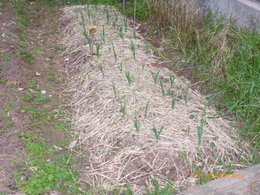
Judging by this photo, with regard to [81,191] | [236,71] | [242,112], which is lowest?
[81,191]

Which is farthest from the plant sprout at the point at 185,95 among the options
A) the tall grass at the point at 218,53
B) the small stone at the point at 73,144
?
the small stone at the point at 73,144

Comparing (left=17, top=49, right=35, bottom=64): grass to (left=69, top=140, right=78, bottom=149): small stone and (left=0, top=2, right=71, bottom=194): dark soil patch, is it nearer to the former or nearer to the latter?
(left=0, top=2, right=71, bottom=194): dark soil patch

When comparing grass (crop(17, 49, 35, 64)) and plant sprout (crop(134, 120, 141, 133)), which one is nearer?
plant sprout (crop(134, 120, 141, 133))

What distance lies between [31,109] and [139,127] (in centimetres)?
115

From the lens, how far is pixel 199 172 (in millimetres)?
2531

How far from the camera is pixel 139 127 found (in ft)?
9.27

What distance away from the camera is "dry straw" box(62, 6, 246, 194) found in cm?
257

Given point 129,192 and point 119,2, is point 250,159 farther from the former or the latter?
point 119,2

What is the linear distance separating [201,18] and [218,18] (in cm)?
32

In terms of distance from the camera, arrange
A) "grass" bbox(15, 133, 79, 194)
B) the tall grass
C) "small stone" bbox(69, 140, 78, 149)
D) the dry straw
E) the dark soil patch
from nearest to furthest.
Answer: "grass" bbox(15, 133, 79, 194)
the dry straw
the dark soil patch
"small stone" bbox(69, 140, 78, 149)
the tall grass

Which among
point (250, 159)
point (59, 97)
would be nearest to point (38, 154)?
point (59, 97)

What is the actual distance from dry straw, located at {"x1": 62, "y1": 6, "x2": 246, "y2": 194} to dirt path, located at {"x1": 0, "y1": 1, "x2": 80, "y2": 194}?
0.67 feet

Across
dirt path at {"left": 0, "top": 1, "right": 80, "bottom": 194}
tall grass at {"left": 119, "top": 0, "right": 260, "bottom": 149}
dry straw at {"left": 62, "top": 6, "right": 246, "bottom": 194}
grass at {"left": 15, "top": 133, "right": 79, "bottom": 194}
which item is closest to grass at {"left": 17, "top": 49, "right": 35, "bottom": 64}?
dirt path at {"left": 0, "top": 1, "right": 80, "bottom": 194}

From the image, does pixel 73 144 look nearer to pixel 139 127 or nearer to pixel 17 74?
pixel 139 127
